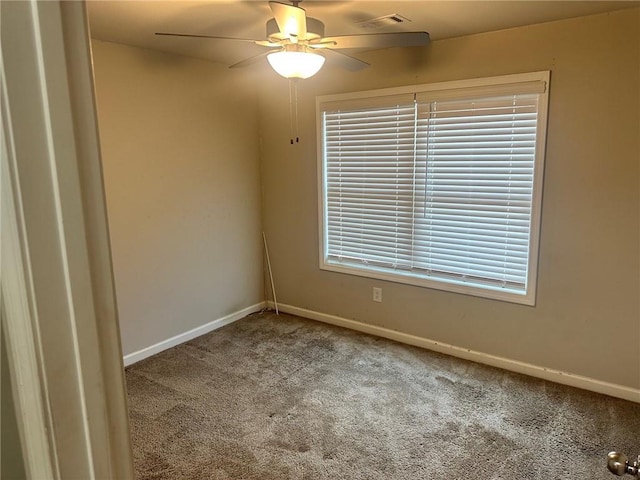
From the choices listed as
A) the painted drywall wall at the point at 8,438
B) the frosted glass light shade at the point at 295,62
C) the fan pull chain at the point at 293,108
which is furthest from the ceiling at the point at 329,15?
the painted drywall wall at the point at 8,438

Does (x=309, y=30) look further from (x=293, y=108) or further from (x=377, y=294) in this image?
(x=377, y=294)

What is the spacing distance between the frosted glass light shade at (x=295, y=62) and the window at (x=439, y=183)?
1.19 m

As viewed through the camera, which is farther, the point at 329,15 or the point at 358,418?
the point at 358,418

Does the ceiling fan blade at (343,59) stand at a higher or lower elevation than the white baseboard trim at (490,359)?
higher

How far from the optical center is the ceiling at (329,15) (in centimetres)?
230

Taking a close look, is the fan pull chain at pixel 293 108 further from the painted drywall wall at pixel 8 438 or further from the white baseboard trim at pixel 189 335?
the painted drywall wall at pixel 8 438

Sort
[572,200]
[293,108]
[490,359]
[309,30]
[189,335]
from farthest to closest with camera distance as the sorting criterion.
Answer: [293,108] → [189,335] → [490,359] → [572,200] → [309,30]

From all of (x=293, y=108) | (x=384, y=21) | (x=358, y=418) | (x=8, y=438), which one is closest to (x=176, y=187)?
(x=293, y=108)

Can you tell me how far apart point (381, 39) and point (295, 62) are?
443mm

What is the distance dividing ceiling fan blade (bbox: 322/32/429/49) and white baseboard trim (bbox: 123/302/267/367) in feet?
8.26

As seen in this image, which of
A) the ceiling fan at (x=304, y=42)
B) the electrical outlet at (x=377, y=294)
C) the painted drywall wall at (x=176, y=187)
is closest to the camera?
the ceiling fan at (x=304, y=42)

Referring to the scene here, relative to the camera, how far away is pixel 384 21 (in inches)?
102

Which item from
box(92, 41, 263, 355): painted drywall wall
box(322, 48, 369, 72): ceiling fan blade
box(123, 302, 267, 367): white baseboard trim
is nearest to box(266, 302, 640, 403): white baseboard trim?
box(123, 302, 267, 367): white baseboard trim

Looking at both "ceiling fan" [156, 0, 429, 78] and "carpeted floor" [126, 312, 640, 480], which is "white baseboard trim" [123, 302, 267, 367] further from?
"ceiling fan" [156, 0, 429, 78]
